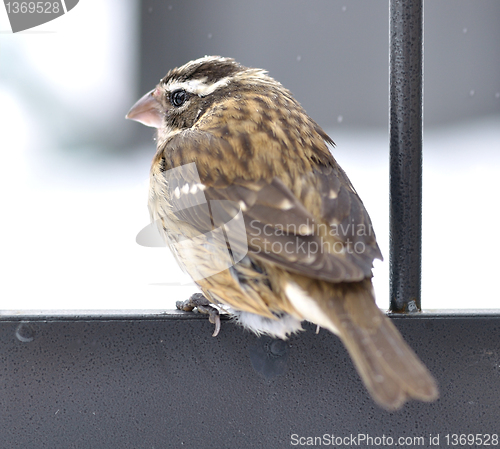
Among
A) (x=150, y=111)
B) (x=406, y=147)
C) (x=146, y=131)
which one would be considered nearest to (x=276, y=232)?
(x=406, y=147)

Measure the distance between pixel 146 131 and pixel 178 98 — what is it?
4.41 m

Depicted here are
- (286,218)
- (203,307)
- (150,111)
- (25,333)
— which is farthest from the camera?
(150,111)

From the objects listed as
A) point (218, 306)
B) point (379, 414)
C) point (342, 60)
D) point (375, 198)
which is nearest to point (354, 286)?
point (379, 414)

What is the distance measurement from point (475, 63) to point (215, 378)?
6111 millimetres

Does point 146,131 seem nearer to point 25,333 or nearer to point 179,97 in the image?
point 179,97

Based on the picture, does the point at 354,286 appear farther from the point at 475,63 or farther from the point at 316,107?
the point at 475,63

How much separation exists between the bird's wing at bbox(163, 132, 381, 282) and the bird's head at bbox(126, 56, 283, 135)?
439 millimetres

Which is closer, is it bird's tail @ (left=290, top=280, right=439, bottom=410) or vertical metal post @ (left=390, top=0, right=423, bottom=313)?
bird's tail @ (left=290, top=280, right=439, bottom=410)

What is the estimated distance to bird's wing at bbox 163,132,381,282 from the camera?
61.6 inches

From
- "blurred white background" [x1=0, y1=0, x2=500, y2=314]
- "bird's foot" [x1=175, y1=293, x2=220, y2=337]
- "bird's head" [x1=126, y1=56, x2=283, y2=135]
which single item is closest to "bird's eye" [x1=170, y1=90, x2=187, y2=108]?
"bird's head" [x1=126, y1=56, x2=283, y2=135]

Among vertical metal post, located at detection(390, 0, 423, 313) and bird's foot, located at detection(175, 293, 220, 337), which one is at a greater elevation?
vertical metal post, located at detection(390, 0, 423, 313)

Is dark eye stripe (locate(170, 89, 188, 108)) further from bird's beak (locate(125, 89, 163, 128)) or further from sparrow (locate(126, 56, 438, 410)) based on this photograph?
sparrow (locate(126, 56, 438, 410))

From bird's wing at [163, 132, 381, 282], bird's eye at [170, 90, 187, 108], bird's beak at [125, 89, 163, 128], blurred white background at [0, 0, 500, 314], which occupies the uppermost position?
bird's eye at [170, 90, 187, 108]

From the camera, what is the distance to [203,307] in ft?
5.98
